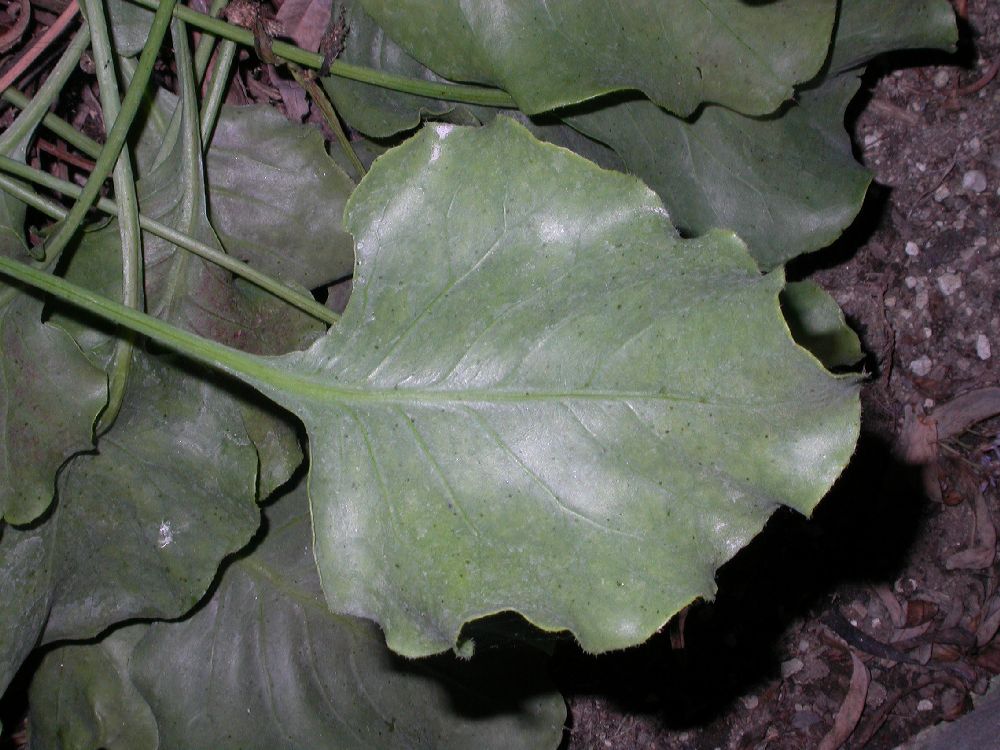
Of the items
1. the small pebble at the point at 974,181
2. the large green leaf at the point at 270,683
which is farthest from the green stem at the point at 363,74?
the small pebble at the point at 974,181

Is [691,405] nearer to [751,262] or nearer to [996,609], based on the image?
[751,262]

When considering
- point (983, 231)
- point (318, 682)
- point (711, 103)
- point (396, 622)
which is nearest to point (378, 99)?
point (711, 103)

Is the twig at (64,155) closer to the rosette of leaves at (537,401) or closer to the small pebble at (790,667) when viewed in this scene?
the rosette of leaves at (537,401)

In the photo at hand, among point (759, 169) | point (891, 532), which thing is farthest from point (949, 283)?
point (759, 169)

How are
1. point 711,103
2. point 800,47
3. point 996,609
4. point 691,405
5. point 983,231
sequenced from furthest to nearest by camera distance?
point 996,609, point 983,231, point 711,103, point 800,47, point 691,405

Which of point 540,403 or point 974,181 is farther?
point 974,181

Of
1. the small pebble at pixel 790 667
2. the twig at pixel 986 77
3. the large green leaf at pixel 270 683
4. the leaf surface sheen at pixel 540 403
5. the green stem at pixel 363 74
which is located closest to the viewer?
the leaf surface sheen at pixel 540 403

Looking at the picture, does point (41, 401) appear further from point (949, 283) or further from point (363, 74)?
point (949, 283)
